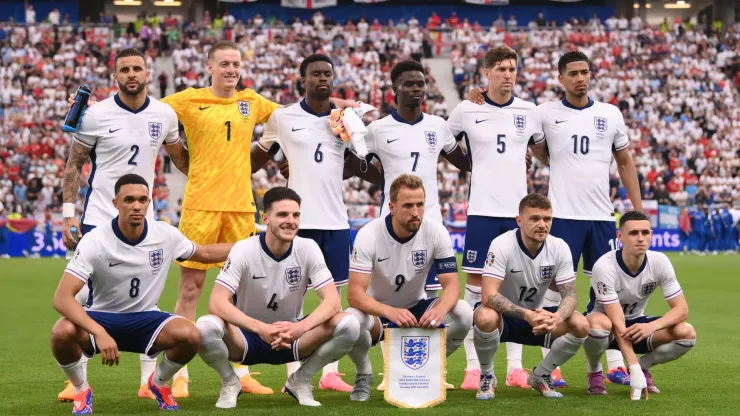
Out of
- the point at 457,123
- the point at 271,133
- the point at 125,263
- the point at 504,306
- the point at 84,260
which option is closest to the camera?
the point at 84,260

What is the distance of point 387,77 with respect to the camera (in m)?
36.1

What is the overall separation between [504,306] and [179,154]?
9.22ft

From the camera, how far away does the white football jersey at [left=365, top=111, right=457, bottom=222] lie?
8.20 m

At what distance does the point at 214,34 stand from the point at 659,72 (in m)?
15.9

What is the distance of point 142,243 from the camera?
22.8 feet

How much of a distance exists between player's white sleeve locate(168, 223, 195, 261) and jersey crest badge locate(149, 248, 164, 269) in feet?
0.31

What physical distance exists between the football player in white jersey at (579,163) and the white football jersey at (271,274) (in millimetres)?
2272

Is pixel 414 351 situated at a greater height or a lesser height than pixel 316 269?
lesser

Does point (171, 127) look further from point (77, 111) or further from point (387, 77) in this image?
point (387, 77)

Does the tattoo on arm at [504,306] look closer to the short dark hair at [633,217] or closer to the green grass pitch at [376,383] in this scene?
the green grass pitch at [376,383]

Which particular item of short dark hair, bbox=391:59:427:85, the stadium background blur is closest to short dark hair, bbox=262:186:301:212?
short dark hair, bbox=391:59:427:85

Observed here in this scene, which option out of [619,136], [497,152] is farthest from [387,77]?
[497,152]

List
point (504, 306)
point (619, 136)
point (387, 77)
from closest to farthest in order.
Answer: point (504, 306)
point (619, 136)
point (387, 77)

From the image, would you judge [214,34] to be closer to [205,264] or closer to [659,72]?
[659,72]
